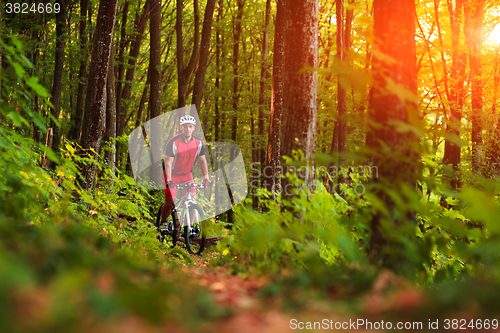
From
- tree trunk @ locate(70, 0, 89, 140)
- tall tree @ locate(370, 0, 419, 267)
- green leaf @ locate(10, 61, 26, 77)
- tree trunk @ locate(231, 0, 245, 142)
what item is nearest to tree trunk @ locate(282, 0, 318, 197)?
tall tree @ locate(370, 0, 419, 267)

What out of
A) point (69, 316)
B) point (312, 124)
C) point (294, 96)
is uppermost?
point (294, 96)

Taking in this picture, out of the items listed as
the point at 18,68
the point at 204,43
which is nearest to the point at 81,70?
the point at 204,43

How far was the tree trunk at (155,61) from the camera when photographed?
48.7 feet

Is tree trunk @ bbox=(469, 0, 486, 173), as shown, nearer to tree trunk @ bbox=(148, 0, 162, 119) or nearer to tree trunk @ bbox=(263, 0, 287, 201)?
tree trunk @ bbox=(263, 0, 287, 201)

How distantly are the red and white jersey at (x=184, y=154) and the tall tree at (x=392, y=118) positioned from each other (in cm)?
540

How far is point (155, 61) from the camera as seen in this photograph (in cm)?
1484

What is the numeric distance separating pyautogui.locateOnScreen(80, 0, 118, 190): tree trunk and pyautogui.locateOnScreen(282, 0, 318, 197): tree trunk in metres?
4.06

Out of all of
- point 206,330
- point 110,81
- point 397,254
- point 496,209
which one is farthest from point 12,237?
point 110,81

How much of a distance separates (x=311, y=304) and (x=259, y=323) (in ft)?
1.40

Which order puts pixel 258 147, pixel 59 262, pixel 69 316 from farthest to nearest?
pixel 258 147 < pixel 59 262 < pixel 69 316

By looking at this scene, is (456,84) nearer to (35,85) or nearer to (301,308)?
(301,308)

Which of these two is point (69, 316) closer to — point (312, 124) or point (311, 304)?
point (311, 304)

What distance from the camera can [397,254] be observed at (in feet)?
9.82

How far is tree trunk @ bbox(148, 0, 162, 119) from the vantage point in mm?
14852
